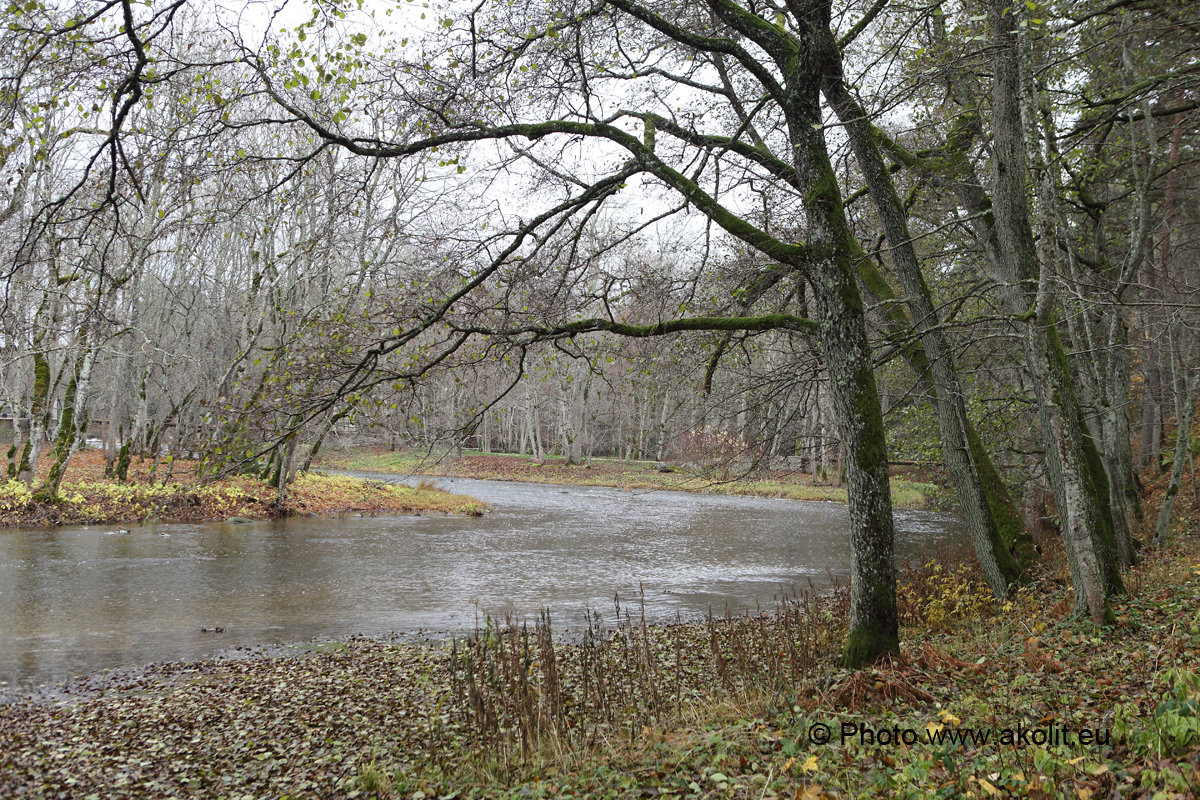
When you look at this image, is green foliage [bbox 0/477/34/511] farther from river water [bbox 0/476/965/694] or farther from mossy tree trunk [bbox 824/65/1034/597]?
mossy tree trunk [bbox 824/65/1034/597]

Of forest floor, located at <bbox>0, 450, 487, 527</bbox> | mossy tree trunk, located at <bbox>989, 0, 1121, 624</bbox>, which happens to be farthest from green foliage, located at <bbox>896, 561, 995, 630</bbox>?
forest floor, located at <bbox>0, 450, 487, 527</bbox>

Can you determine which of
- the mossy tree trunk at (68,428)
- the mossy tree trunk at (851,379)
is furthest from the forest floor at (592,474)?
the mossy tree trunk at (851,379)

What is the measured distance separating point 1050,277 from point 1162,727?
3830 millimetres

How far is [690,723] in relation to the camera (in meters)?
5.52

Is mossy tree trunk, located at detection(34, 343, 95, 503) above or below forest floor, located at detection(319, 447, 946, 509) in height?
above

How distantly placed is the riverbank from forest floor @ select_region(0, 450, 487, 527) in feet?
23.8

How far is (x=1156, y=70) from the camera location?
923cm

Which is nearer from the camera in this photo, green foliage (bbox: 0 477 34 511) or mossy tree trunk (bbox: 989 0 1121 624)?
mossy tree trunk (bbox: 989 0 1121 624)

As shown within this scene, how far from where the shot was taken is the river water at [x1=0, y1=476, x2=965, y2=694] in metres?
9.76

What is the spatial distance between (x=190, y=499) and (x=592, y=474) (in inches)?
990

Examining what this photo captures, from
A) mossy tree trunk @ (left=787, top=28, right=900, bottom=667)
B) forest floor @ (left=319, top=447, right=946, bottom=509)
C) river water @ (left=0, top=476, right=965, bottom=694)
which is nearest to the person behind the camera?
mossy tree trunk @ (left=787, top=28, right=900, bottom=667)

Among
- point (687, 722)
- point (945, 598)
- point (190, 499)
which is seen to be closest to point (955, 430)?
point (945, 598)

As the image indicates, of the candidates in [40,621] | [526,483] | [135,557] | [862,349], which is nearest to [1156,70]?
[862,349]

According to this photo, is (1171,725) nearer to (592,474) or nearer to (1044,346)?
(1044,346)
